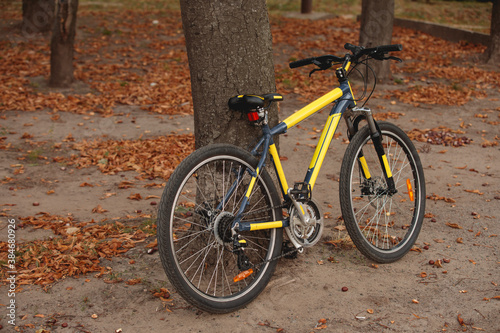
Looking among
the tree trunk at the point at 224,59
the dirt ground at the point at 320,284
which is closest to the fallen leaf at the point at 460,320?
→ the dirt ground at the point at 320,284

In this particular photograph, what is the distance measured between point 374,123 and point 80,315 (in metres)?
2.36

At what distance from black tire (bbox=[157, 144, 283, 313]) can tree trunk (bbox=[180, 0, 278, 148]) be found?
0.27 metres

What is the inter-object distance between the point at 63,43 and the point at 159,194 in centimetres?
496

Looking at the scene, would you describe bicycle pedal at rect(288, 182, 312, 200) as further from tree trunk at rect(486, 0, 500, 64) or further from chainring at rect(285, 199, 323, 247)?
tree trunk at rect(486, 0, 500, 64)

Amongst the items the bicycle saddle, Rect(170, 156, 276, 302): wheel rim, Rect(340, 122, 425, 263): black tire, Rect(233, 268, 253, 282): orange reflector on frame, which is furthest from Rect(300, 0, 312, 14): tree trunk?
Rect(233, 268, 253, 282): orange reflector on frame

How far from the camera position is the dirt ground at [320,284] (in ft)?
10.5

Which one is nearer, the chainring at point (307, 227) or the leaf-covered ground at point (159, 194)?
the leaf-covered ground at point (159, 194)

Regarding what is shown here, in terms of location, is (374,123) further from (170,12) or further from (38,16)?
(170,12)

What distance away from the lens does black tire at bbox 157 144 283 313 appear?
9.92 feet

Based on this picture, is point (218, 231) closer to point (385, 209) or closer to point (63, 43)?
point (385, 209)

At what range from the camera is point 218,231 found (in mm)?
3236

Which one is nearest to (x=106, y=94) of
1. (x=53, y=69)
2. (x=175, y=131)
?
(x=53, y=69)

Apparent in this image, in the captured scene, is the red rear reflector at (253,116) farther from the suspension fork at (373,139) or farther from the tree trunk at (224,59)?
the suspension fork at (373,139)

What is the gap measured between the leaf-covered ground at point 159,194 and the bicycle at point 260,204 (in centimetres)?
20
